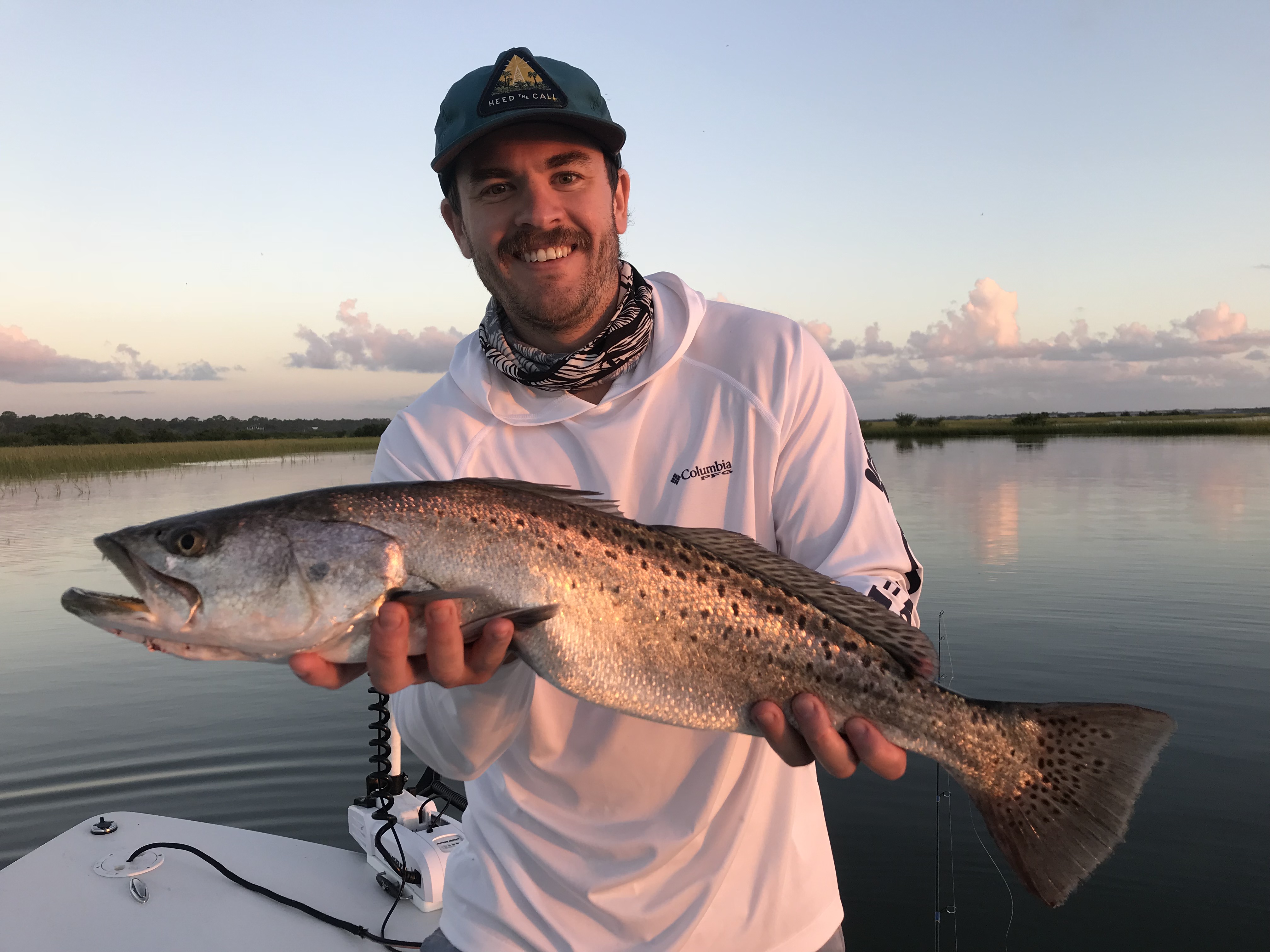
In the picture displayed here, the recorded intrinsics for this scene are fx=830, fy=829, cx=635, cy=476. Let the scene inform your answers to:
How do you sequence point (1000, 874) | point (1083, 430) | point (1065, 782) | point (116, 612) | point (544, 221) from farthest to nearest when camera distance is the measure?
1. point (1083, 430)
2. point (1000, 874)
3. point (544, 221)
4. point (1065, 782)
5. point (116, 612)

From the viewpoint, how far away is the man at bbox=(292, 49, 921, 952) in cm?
267

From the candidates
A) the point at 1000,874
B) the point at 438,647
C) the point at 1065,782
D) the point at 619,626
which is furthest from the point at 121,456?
the point at 1065,782

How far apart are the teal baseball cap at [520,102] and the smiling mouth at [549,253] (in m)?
0.45

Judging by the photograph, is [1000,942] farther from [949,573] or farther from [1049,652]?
[949,573]

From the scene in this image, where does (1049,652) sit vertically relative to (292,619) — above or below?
below

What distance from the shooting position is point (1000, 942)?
20.5ft

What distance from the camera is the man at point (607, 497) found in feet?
8.75

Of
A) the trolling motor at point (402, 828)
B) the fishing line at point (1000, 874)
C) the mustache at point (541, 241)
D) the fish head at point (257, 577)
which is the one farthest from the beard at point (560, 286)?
the fishing line at point (1000, 874)

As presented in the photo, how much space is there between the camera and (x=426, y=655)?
2529mm

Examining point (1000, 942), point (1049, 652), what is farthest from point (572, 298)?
point (1049, 652)

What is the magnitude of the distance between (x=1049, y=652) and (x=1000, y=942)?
562 cm

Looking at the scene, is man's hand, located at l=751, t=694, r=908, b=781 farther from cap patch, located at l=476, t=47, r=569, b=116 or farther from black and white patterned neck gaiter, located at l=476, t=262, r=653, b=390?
cap patch, located at l=476, t=47, r=569, b=116

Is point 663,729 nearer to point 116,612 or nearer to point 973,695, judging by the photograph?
point 116,612

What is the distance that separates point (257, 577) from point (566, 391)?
1.29 metres
